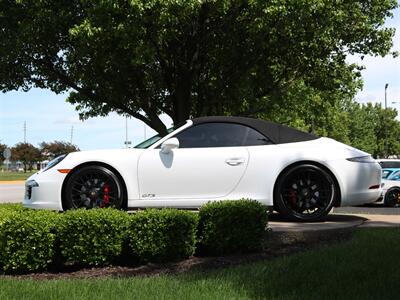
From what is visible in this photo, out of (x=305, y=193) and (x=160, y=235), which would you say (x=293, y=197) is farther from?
(x=160, y=235)

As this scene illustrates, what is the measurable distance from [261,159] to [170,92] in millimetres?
10683

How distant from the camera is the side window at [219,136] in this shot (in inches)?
262

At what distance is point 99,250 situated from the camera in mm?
5254

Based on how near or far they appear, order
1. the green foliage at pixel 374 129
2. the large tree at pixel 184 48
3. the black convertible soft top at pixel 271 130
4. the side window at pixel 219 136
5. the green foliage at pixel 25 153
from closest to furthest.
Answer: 1. the side window at pixel 219 136
2. the black convertible soft top at pixel 271 130
3. the large tree at pixel 184 48
4. the green foliage at pixel 374 129
5. the green foliage at pixel 25 153

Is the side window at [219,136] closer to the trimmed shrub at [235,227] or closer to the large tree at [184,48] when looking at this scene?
the trimmed shrub at [235,227]

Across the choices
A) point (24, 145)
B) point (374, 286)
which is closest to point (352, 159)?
point (374, 286)

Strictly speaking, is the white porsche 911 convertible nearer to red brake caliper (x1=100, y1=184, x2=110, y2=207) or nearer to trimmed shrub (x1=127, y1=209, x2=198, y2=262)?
red brake caliper (x1=100, y1=184, x2=110, y2=207)

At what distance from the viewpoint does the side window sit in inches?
262

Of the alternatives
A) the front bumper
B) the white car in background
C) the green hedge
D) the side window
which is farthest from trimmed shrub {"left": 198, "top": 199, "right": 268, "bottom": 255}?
the white car in background

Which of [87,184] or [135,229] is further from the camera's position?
[87,184]

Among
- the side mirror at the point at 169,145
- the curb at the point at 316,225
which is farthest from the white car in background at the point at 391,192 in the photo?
the side mirror at the point at 169,145

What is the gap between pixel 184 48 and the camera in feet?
52.0

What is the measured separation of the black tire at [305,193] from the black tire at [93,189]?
193 centimetres

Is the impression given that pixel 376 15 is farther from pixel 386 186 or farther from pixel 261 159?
pixel 261 159
